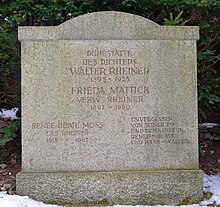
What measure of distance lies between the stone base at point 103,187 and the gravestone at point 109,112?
1cm

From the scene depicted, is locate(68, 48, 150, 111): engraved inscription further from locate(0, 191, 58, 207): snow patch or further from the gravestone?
locate(0, 191, 58, 207): snow patch

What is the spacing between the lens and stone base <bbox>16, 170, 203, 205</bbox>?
15.9ft

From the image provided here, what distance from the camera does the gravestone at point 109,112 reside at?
16.0 feet

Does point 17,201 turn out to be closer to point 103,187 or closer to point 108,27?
point 103,187

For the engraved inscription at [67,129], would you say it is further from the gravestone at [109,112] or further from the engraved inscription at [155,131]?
the engraved inscription at [155,131]

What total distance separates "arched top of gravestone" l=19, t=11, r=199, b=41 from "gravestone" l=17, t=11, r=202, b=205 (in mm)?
13

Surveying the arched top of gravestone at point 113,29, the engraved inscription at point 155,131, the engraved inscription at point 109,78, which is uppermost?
the arched top of gravestone at point 113,29

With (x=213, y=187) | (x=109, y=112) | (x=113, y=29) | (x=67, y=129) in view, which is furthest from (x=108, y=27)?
(x=213, y=187)

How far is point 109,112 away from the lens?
16.2 ft

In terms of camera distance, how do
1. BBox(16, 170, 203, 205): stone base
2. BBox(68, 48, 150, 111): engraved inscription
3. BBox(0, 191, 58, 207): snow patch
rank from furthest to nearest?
1. BBox(68, 48, 150, 111): engraved inscription
2. BBox(16, 170, 203, 205): stone base
3. BBox(0, 191, 58, 207): snow patch

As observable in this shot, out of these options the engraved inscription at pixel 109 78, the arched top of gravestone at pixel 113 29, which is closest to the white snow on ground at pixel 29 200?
the engraved inscription at pixel 109 78

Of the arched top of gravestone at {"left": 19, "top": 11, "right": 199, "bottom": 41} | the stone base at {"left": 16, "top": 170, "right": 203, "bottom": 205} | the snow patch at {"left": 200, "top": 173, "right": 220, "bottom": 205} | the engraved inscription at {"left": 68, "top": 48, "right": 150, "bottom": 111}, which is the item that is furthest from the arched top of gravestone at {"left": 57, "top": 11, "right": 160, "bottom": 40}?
the snow patch at {"left": 200, "top": 173, "right": 220, "bottom": 205}

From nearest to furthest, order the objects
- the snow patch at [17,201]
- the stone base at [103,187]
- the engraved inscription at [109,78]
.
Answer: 1. the snow patch at [17,201]
2. the stone base at [103,187]
3. the engraved inscription at [109,78]

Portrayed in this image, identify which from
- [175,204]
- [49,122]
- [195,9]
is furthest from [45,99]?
[195,9]
